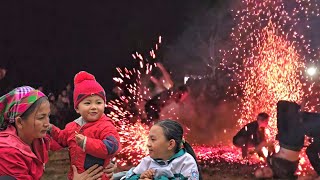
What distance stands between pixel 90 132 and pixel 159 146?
0.53 meters

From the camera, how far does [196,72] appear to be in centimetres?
2206

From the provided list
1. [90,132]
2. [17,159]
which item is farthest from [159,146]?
[17,159]

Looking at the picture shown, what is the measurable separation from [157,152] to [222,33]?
20.8 metres

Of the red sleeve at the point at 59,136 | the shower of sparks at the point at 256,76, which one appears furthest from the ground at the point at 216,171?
the red sleeve at the point at 59,136

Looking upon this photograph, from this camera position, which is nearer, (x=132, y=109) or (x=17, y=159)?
(x=17, y=159)

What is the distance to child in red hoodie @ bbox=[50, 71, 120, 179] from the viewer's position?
11.3 ft

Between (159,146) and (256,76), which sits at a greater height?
(256,76)

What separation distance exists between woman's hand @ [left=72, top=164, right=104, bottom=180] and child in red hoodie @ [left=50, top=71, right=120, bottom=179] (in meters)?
0.04

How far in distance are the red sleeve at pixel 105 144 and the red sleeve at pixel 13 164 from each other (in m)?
0.65

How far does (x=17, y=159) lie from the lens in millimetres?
2736

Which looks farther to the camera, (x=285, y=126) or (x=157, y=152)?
(x=285, y=126)

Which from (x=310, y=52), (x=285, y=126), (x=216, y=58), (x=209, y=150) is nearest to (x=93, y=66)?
(x=209, y=150)

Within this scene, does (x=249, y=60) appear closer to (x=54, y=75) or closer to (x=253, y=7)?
(x=253, y=7)

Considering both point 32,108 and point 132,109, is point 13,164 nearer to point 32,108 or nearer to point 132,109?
point 32,108
